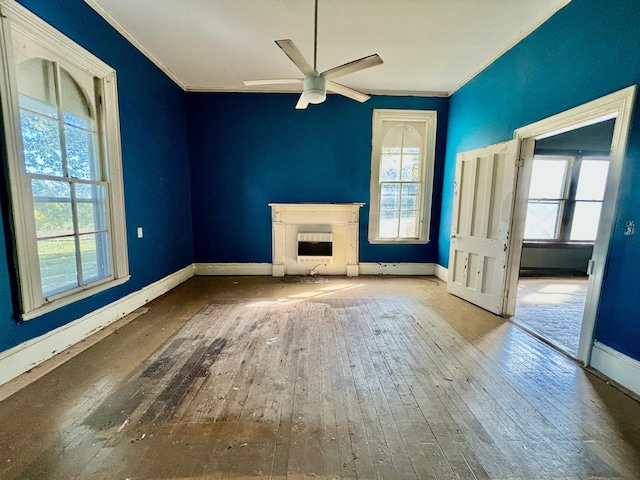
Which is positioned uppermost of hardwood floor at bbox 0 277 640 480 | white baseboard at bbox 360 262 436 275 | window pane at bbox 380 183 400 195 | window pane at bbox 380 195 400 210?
window pane at bbox 380 183 400 195

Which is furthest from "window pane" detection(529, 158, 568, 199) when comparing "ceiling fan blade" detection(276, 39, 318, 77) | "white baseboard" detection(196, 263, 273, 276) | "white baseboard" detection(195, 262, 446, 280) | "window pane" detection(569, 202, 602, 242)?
"white baseboard" detection(196, 263, 273, 276)

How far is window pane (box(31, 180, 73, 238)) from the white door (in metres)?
4.39

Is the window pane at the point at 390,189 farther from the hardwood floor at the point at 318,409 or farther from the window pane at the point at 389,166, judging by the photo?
the hardwood floor at the point at 318,409

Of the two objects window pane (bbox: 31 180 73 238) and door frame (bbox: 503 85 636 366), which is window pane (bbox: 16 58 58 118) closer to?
window pane (bbox: 31 180 73 238)

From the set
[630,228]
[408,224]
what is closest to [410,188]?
[408,224]

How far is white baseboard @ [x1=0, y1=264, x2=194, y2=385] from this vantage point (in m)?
1.98

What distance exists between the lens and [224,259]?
5023mm

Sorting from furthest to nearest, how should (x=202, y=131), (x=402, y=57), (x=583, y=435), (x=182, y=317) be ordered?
1. (x=202, y=131)
2. (x=402, y=57)
3. (x=182, y=317)
4. (x=583, y=435)

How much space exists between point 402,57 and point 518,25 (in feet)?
4.02

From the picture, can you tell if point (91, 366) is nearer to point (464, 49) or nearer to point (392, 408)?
point (392, 408)

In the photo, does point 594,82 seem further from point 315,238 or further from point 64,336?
point 64,336

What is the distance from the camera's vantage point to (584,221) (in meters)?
5.55

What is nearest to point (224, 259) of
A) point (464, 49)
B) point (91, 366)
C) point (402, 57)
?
point (91, 366)

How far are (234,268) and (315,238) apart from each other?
1.59 meters
